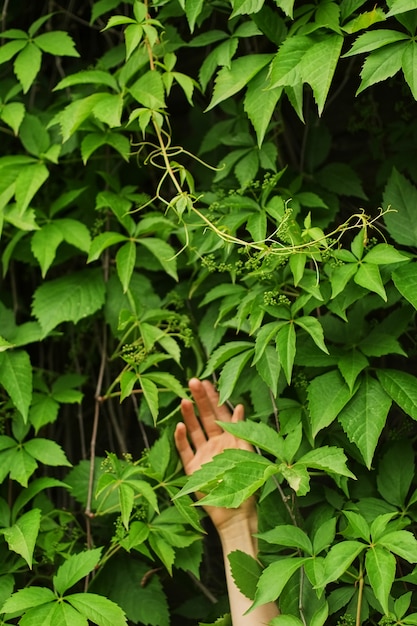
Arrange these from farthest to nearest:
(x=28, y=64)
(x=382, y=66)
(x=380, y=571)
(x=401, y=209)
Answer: (x=28, y=64)
(x=401, y=209)
(x=382, y=66)
(x=380, y=571)

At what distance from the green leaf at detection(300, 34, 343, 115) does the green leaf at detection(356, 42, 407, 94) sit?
64 millimetres

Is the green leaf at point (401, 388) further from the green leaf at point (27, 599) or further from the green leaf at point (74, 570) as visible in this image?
the green leaf at point (27, 599)

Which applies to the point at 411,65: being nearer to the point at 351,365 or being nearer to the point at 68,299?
the point at 351,365

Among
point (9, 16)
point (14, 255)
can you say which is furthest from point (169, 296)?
point (9, 16)

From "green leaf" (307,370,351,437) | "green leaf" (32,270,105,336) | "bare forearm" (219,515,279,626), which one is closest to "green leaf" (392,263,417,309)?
"green leaf" (307,370,351,437)

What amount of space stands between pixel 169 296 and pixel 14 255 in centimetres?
43

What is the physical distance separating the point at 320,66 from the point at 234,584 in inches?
42.6

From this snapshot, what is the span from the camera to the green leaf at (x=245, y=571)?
1.58m

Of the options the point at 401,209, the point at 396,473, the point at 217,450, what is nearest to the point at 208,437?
the point at 217,450

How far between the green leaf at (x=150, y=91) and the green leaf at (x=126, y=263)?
33 centimetres

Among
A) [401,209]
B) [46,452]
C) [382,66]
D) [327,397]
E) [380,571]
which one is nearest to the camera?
[380,571]

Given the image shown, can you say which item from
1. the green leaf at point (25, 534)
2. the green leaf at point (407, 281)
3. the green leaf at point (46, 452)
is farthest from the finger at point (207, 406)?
the green leaf at point (407, 281)

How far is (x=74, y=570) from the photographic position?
160 centimetres

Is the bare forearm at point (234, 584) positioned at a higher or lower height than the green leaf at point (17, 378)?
lower
